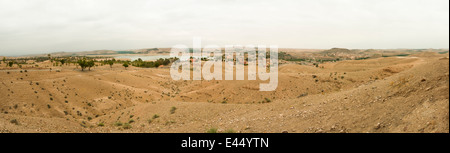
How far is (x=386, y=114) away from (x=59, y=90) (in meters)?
24.5

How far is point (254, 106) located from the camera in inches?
498

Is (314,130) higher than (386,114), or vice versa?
(386,114)

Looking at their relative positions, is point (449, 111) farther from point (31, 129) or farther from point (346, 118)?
point (31, 129)

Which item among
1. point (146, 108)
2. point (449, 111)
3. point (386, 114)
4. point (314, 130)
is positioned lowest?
point (146, 108)

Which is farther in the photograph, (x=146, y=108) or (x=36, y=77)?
(x=36, y=77)

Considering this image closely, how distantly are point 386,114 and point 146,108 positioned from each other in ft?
44.1

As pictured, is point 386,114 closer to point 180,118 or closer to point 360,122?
point 360,122

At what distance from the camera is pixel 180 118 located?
12.6 m

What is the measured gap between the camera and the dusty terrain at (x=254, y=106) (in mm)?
6215

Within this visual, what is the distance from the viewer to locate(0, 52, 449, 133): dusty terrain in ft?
20.4
